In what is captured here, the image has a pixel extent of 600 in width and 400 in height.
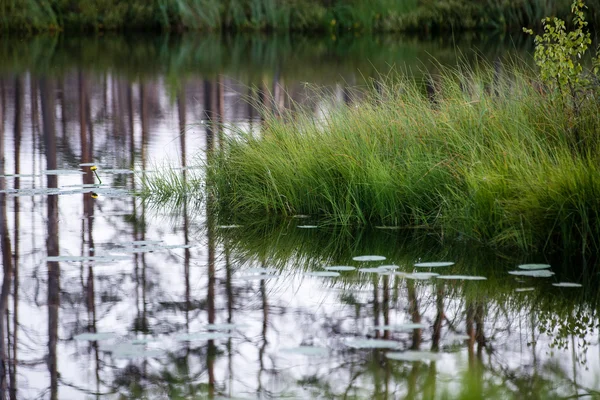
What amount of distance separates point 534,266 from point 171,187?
157 inches

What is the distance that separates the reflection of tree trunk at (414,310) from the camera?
509 centimetres

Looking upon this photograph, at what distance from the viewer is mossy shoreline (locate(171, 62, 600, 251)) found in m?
6.96

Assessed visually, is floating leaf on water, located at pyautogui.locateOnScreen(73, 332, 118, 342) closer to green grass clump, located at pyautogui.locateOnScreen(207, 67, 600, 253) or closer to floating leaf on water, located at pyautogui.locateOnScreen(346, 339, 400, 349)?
floating leaf on water, located at pyautogui.locateOnScreen(346, 339, 400, 349)

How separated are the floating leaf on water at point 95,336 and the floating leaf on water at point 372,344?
120 centimetres

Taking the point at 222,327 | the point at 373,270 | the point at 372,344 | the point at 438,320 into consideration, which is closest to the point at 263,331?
the point at 222,327

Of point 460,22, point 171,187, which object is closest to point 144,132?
point 171,187

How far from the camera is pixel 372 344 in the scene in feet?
16.6

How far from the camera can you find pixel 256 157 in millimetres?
8820

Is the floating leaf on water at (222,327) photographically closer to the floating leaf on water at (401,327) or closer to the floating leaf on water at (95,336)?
the floating leaf on water at (95,336)

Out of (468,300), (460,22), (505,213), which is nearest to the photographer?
(468,300)

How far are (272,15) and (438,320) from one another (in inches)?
1331

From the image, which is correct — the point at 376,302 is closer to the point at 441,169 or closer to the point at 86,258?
the point at 86,258

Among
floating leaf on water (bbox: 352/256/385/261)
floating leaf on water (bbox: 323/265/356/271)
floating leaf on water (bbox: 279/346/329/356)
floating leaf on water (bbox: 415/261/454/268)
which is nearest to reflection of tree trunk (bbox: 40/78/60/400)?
floating leaf on water (bbox: 279/346/329/356)

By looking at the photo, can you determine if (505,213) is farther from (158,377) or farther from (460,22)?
(460,22)
